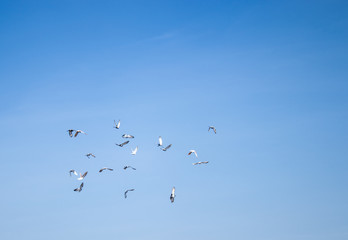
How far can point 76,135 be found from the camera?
58.0 meters

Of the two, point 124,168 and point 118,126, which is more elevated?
point 118,126

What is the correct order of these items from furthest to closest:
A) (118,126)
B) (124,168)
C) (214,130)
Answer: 1. (214,130)
2. (118,126)
3. (124,168)

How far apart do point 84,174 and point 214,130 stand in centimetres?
2141

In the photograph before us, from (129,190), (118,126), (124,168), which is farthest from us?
(118,126)

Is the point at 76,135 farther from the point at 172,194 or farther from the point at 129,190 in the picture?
the point at 172,194

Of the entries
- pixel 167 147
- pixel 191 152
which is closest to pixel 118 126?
pixel 167 147

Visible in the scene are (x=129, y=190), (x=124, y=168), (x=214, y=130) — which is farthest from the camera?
(x=214, y=130)

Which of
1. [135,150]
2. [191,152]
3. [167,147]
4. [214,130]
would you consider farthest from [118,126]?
[214,130]

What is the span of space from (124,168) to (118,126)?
10976 millimetres

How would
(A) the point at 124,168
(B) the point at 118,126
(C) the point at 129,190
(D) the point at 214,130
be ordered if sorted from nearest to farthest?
(A) the point at 124,168, (C) the point at 129,190, (B) the point at 118,126, (D) the point at 214,130

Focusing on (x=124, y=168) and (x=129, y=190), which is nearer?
(x=124, y=168)

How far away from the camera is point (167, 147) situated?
182 ft

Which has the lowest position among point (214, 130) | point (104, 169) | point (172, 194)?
point (172, 194)

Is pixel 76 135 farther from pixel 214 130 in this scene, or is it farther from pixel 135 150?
pixel 214 130
